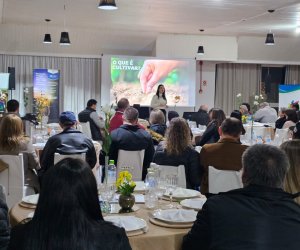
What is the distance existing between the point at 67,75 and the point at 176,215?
34.2ft

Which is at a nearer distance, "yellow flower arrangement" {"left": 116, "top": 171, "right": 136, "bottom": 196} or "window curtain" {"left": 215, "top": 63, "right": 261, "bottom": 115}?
"yellow flower arrangement" {"left": 116, "top": 171, "right": 136, "bottom": 196}

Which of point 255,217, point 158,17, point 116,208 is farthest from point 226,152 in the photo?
point 158,17

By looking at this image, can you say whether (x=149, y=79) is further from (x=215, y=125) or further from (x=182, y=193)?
(x=182, y=193)

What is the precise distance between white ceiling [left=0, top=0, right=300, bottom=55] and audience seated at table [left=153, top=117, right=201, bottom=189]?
15.3 ft

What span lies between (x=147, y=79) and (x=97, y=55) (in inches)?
65.2

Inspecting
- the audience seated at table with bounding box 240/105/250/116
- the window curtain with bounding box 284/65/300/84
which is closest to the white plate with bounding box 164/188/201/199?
the audience seated at table with bounding box 240/105/250/116

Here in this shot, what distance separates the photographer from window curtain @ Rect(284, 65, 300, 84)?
46.6ft

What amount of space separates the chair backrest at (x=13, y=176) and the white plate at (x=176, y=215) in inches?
74.5

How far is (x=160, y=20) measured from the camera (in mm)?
10180

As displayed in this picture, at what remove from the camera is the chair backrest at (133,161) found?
186 inches

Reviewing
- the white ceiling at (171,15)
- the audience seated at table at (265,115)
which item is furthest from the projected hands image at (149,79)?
the audience seated at table at (265,115)

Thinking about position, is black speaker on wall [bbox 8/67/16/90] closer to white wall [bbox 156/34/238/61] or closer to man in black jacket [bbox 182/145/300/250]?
white wall [bbox 156/34/238/61]

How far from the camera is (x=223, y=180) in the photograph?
355 cm

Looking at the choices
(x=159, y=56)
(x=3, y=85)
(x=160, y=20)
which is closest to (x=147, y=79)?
(x=159, y=56)
